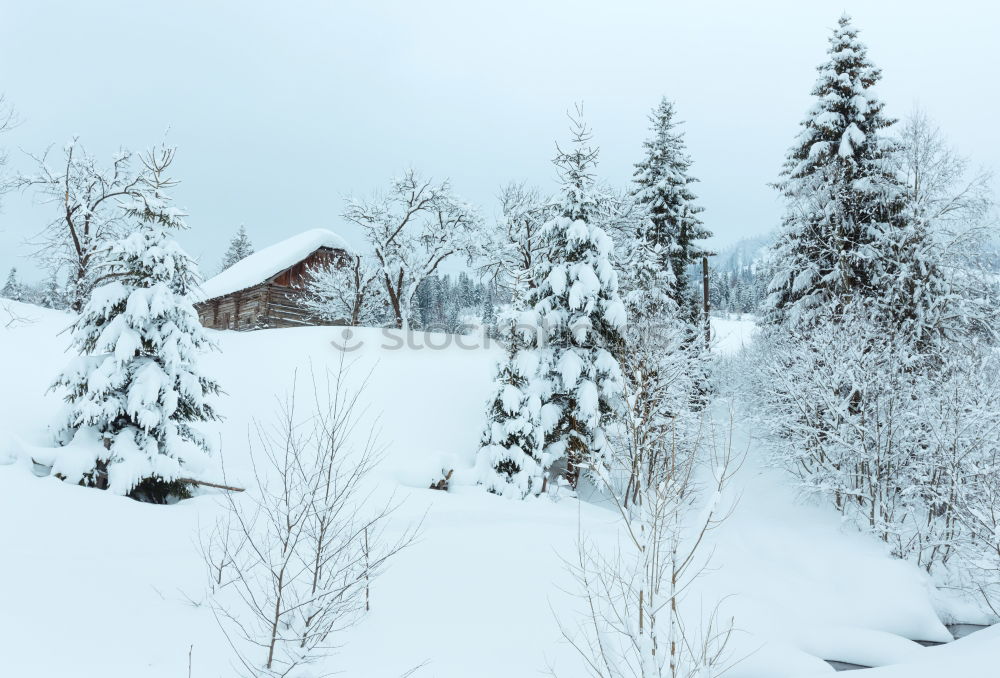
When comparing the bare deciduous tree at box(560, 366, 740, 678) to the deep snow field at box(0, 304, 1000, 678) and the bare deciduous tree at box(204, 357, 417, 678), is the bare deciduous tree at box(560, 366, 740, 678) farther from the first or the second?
the bare deciduous tree at box(204, 357, 417, 678)

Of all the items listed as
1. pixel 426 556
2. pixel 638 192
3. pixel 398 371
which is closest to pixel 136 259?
A: pixel 426 556

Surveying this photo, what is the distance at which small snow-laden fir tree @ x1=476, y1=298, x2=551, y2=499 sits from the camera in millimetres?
14266

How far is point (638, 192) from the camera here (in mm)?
23156

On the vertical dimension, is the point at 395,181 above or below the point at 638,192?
above

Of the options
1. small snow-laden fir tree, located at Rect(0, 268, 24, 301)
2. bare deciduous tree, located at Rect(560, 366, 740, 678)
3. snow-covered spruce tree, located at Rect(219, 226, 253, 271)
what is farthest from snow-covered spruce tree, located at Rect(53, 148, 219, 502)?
small snow-laden fir tree, located at Rect(0, 268, 24, 301)

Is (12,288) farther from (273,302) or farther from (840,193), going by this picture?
(840,193)

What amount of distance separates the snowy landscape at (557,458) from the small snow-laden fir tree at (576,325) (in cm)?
10

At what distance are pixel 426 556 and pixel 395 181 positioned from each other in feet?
82.4

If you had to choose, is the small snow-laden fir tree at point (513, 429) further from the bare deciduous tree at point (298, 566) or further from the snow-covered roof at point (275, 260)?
the snow-covered roof at point (275, 260)

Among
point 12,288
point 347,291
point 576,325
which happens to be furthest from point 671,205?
point 12,288

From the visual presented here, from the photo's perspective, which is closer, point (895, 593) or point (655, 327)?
point (895, 593)

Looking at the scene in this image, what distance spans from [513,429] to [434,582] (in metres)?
6.07

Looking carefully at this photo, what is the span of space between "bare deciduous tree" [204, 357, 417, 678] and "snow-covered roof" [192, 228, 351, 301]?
17767 mm

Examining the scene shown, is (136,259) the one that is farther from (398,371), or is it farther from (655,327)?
(655,327)
